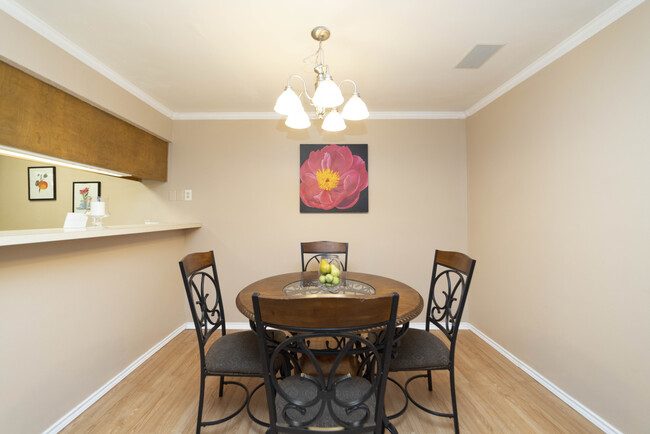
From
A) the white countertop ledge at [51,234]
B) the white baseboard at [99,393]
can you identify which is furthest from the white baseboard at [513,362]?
the white countertop ledge at [51,234]

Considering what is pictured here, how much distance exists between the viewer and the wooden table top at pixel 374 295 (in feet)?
4.62

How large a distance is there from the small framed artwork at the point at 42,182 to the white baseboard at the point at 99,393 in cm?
200

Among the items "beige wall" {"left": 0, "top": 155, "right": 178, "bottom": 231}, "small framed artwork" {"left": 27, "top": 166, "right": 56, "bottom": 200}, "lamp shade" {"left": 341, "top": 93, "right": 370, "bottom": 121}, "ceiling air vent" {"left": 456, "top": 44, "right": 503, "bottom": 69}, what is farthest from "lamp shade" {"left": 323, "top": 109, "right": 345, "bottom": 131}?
"small framed artwork" {"left": 27, "top": 166, "right": 56, "bottom": 200}

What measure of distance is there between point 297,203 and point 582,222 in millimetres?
2379

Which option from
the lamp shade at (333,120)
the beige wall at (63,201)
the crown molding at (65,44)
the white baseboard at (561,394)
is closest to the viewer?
the crown molding at (65,44)

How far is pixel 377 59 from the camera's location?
208 cm

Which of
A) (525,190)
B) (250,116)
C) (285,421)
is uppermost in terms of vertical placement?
(250,116)

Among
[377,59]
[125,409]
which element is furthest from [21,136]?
[377,59]

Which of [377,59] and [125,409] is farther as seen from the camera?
[377,59]

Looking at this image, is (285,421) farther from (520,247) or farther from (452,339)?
(520,247)

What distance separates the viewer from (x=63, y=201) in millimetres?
3012

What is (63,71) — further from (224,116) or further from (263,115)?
(263,115)

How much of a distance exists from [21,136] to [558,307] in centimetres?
357

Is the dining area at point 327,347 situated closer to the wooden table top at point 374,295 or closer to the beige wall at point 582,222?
the wooden table top at point 374,295
